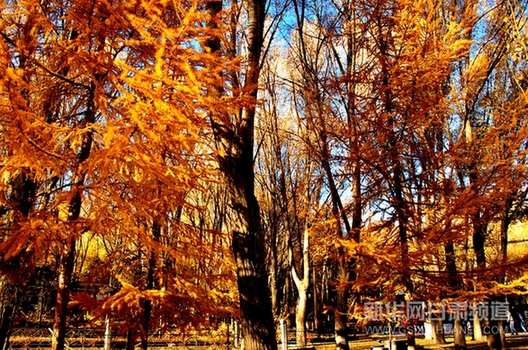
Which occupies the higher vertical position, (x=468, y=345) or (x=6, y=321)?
(x=6, y=321)

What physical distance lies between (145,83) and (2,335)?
4721 millimetres

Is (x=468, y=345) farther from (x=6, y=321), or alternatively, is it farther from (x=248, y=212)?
(x=6, y=321)

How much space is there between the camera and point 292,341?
19094 millimetres

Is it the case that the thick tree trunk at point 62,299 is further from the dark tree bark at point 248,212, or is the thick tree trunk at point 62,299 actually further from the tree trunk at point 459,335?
the tree trunk at point 459,335

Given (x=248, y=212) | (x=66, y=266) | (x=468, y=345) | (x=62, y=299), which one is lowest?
(x=468, y=345)

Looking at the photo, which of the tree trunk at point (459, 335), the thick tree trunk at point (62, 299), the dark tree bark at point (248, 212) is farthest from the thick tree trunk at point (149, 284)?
the tree trunk at point (459, 335)

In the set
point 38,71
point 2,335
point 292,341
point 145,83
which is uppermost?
point 38,71

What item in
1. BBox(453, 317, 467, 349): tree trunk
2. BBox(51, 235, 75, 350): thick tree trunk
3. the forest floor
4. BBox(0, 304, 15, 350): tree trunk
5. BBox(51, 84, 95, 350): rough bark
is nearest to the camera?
BBox(51, 84, 95, 350): rough bark

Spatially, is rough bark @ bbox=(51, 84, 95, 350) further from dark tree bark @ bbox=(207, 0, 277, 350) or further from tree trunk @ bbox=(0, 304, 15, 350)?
tree trunk @ bbox=(0, 304, 15, 350)

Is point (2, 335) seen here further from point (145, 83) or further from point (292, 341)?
point (292, 341)

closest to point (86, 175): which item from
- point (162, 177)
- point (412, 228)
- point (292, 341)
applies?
point (162, 177)

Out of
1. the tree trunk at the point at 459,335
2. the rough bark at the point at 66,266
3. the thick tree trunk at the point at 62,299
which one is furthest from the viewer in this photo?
the tree trunk at the point at 459,335

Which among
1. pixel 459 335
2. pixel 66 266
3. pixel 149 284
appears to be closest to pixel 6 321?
pixel 149 284

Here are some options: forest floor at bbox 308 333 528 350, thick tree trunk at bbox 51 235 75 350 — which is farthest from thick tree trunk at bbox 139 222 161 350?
forest floor at bbox 308 333 528 350
